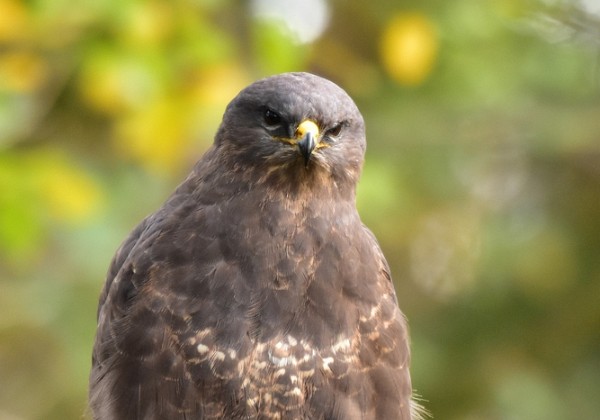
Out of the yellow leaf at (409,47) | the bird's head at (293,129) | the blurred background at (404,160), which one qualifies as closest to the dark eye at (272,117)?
the bird's head at (293,129)

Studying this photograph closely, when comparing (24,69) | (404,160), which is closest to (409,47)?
(404,160)

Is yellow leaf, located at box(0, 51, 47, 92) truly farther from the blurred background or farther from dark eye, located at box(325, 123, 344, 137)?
dark eye, located at box(325, 123, 344, 137)

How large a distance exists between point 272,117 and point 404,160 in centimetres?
345

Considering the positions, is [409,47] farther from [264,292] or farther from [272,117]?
[264,292]

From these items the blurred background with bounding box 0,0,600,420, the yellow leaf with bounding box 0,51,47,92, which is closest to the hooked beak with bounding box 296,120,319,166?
the blurred background with bounding box 0,0,600,420

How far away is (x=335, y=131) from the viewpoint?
4766mm

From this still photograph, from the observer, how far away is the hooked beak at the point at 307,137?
454cm

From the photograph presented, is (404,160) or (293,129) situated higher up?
(293,129)

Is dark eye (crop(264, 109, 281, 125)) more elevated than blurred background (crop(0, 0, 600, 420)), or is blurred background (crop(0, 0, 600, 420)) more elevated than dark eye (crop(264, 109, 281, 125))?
dark eye (crop(264, 109, 281, 125))

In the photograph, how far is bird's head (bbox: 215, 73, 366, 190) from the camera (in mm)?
4621

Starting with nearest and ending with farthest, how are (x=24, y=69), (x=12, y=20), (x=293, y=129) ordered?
(x=293, y=129), (x=12, y=20), (x=24, y=69)

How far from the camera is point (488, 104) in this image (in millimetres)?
8273

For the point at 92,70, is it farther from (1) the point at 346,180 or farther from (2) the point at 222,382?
(2) the point at 222,382

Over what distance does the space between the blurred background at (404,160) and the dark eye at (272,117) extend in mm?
1537
